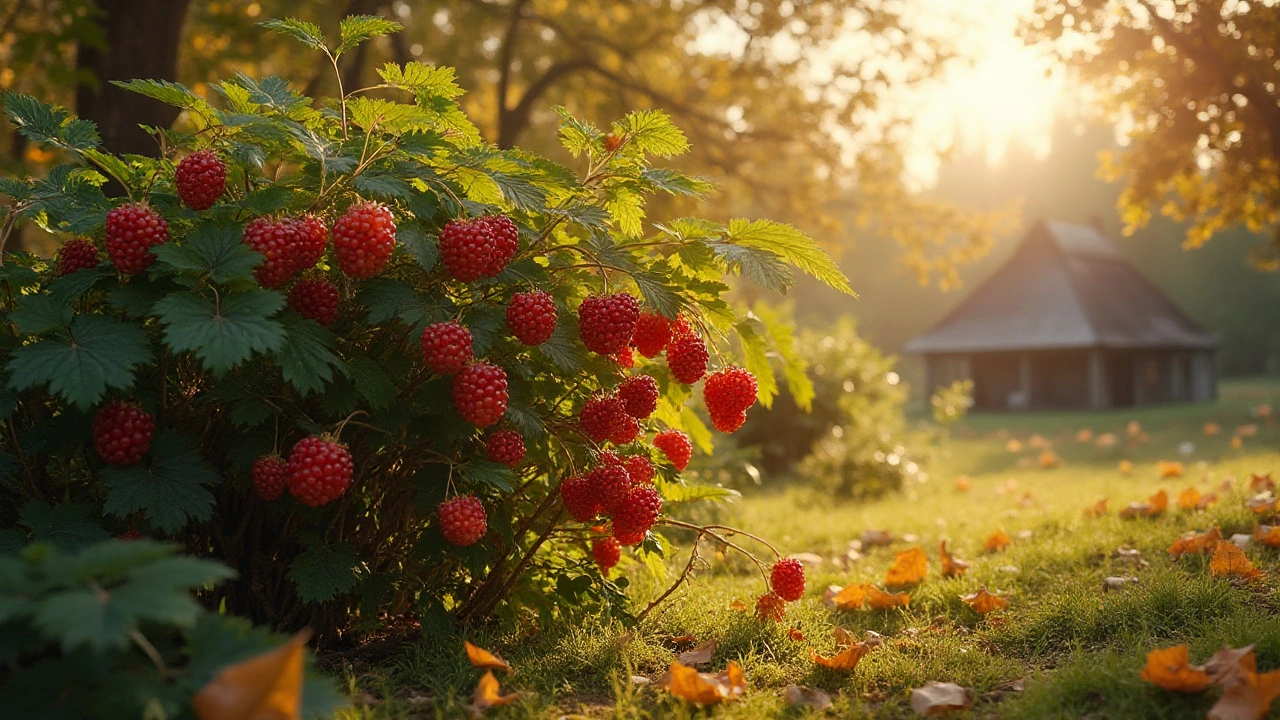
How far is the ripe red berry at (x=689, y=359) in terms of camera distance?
9.46 feet

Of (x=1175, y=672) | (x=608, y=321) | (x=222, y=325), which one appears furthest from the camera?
(x=608, y=321)

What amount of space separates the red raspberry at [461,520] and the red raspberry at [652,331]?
2.43ft

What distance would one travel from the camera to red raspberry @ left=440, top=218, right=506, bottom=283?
7.90 ft

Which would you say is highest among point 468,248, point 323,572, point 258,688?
point 468,248

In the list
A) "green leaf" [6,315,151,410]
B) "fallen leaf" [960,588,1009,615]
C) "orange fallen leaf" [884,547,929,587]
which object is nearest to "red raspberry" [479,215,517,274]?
"green leaf" [6,315,151,410]

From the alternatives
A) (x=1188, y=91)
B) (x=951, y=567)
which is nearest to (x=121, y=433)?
(x=951, y=567)

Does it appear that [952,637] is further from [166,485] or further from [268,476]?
[166,485]

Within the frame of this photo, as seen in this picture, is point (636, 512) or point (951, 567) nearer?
point (636, 512)

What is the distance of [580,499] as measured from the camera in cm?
281

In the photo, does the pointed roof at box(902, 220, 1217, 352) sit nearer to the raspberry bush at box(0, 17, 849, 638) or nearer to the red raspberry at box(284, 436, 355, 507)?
the raspberry bush at box(0, 17, 849, 638)

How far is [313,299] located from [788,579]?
72.1 inches

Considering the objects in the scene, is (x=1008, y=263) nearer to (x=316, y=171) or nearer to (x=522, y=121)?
(x=522, y=121)

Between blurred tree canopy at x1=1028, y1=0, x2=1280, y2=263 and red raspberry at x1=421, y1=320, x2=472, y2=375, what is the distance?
28.7 ft

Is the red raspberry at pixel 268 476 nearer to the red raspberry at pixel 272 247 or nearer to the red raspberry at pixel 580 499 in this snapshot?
the red raspberry at pixel 272 247
